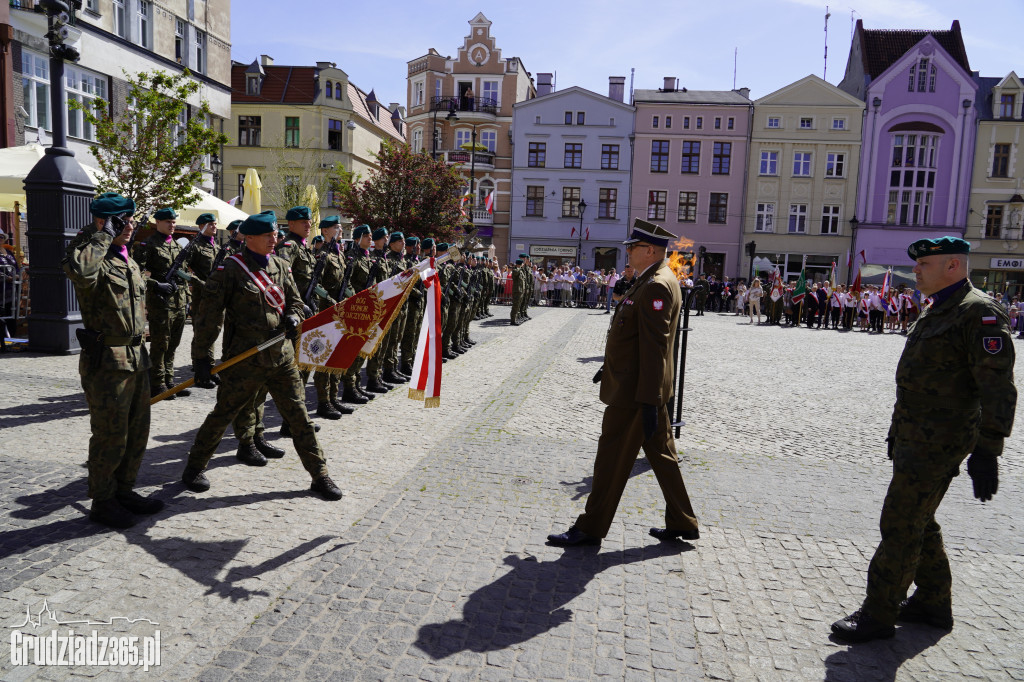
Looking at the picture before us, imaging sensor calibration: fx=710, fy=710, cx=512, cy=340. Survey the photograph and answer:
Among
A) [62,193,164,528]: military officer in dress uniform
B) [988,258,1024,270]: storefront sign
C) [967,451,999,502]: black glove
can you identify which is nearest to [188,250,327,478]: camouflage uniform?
[62,193,164,528]: military officer in dress uniform

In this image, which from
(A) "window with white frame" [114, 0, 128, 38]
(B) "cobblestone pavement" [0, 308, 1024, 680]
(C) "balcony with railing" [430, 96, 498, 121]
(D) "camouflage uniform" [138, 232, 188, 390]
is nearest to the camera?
(B) "cobblestone pavement" [0, 308, 1024, 680]

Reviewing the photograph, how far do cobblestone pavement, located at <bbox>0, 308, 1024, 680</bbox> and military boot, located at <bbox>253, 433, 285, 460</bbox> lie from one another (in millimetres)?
356

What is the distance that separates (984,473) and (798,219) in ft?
154

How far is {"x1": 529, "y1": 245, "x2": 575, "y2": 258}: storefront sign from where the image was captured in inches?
1918

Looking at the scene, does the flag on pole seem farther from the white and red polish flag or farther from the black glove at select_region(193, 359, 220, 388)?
the black glove at select_region(193, 359, 220, 388)

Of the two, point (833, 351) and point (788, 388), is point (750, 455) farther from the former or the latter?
point (833, 351)

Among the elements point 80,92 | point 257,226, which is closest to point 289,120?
point 80,92

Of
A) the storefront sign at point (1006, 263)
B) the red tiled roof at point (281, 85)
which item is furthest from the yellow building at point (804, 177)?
the red tiled roof at point (281, 85)

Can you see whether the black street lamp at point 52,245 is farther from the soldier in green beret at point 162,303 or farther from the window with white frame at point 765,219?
the window with white frame at point 765,219

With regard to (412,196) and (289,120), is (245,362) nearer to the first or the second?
(412,196)

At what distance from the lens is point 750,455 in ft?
24.3

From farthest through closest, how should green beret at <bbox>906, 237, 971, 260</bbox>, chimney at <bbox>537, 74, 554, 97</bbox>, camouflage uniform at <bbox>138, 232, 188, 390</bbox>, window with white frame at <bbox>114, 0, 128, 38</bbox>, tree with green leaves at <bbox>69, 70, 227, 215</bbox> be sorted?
1. chimney at <bbox>537, 74, 554, 97</bbox>
2. window with white frame at <bbox>114, 0, 128, 38</bbox>
3. tree with green leaves at <bbox>69, 70, 227, 215</bbox>
4. camouflage uniform at <bbox>138, 232, 188, 390</bbox>
5. green beret at <bbox>906, 237, 971, 260</bbox>

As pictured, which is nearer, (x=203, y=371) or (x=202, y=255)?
(x=203, y=371)

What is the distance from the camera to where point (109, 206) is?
477 centimetres
